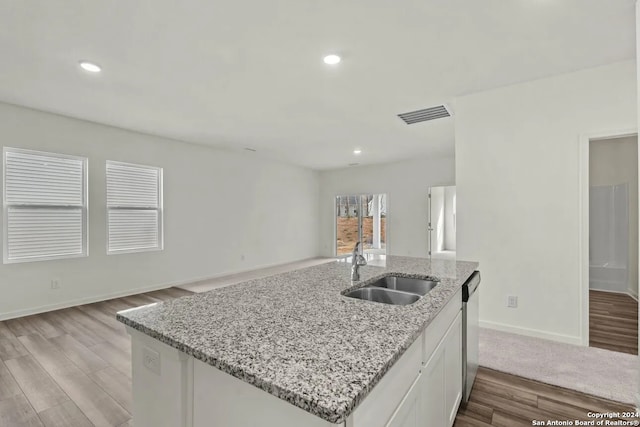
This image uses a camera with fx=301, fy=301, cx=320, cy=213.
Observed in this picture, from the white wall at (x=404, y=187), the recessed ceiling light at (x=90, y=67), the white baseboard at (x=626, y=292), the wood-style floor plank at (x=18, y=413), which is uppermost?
the recessed ceiling light at (x=90, y=67)

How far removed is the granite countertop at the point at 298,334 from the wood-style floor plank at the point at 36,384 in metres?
1.56

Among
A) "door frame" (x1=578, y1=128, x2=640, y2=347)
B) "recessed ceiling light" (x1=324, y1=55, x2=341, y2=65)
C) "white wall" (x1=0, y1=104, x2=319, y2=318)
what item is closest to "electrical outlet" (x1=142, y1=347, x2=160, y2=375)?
"recessed ceiling light" (x1=324, y1=55, x2=341, y2=65)

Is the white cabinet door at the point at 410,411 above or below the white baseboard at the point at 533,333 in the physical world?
above

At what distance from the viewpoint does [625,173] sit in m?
4.63

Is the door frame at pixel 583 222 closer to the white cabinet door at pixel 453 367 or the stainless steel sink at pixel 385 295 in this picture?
the white cabinet door at pixel 453 367

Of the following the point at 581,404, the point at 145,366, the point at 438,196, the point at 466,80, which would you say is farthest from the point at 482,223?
the point at 438,196

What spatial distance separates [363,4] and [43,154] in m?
4.36

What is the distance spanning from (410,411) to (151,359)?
0.99 m

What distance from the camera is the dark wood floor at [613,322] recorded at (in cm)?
287

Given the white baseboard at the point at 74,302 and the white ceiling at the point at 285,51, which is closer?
the white ceiling at the point at 285,51

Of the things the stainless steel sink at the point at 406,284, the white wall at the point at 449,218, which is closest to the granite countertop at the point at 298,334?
the stainless steel sink at the point at 406,284

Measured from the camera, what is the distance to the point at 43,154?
3893mm

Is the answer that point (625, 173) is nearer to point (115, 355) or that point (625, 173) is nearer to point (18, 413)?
point (115, 355)

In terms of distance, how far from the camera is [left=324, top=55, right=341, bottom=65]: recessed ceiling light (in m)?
2.60
